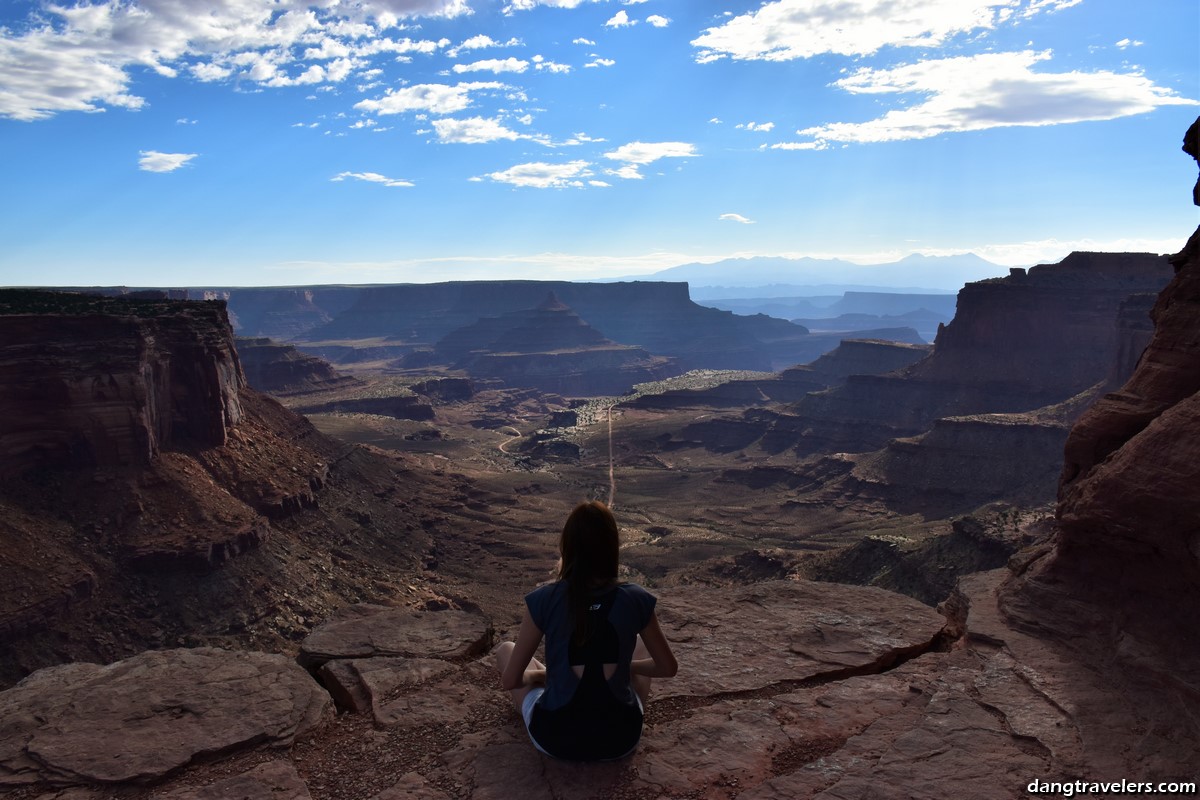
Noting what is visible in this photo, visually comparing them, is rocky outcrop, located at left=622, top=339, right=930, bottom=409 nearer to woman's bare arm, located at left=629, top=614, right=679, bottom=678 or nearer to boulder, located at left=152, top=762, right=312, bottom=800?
woman's bare arm, located at left=629, top=614, right=679, bottom=678

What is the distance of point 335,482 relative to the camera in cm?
5100

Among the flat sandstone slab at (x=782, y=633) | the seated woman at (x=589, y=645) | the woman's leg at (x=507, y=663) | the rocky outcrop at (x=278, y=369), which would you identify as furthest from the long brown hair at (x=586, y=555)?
the rocky outcrop at (x=278, y=369)

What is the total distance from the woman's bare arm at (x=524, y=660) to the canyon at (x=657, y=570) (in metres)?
0.68

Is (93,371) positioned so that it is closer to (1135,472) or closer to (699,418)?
(1135,472)

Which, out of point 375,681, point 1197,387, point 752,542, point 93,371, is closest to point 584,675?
point 375,681

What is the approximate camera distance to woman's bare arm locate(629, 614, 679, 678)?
6992 mm

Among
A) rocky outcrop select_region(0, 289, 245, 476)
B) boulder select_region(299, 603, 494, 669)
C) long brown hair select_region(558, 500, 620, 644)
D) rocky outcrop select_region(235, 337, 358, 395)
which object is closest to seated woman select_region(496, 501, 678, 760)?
long brown hair select_region(558, 500, 620, 644)

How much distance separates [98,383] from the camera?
3406 cm

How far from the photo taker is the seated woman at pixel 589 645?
21.9 feet

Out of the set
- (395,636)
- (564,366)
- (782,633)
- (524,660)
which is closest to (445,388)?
(564,366)

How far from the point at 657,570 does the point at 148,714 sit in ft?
142

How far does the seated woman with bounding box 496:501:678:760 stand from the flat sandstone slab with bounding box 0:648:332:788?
314 centimetres

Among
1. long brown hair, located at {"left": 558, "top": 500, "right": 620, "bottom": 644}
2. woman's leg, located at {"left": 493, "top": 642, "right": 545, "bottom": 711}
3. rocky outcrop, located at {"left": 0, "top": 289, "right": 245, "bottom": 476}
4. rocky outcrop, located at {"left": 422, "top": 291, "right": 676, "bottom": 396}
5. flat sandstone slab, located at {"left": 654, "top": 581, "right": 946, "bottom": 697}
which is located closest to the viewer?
long brown hair, located at {"left": 558, "top": 500, "right": 620, "bottom": 644}

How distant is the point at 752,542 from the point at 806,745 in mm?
50452
